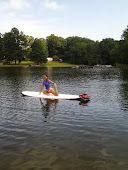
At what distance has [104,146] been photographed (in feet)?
28.7

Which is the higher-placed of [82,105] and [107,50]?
[107,50]

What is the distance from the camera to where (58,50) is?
618 feet

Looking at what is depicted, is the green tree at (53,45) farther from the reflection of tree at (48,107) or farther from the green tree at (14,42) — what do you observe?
the reflection of tree at (48,107)

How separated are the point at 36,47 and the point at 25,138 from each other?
136m

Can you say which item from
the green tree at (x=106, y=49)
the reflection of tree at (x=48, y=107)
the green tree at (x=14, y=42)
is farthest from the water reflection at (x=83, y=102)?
the green tree at (x=106, y=49)

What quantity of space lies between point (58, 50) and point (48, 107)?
578ft

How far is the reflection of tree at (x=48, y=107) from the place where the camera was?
46.9 feet

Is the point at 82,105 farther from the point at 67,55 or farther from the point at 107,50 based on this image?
the point at 67,55

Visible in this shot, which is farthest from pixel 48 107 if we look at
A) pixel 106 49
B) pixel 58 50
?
pixel 58 50

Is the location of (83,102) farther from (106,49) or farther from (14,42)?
(106,49)

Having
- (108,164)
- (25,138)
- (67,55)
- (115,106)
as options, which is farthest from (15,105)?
(67,55)

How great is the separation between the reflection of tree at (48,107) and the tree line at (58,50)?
302 ft

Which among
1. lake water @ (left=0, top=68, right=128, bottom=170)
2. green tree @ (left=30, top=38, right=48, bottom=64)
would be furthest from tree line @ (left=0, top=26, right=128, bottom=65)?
lake water @ (left=0, top=68, right=128, bottom=170)

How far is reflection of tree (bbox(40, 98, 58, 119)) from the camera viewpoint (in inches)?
562
